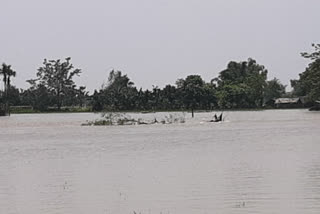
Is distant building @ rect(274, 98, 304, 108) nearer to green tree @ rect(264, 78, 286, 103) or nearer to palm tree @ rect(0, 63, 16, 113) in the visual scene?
green tree @ rect(264, 78, 286, 103)

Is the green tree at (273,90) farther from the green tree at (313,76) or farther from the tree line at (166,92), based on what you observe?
the green tree at (313,76)

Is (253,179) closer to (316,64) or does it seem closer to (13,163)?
(13,163)

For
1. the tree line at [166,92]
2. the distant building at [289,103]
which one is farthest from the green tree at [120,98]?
the distant building at [289,103]

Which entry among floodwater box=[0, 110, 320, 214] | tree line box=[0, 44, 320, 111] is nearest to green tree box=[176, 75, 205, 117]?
tree line box=[0, 44, 320, 111]

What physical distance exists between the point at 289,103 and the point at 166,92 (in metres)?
28.1

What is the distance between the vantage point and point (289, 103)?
134 meters

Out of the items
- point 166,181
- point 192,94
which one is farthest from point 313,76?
point 166,181

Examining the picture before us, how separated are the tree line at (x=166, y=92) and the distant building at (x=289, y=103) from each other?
1.95 meters

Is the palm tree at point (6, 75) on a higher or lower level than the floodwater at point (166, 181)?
higher

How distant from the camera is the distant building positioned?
436 ft

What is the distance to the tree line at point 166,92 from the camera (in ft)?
375

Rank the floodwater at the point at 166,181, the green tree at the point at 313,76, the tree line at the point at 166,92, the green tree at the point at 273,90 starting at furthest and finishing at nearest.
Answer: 1. the green tree at the point at 273,90
2. the tree line at the point at 166,92
3. the green tree at the point at 313,76
4. the floodwater at the point at 166,181

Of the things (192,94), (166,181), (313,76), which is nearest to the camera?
(166,181)

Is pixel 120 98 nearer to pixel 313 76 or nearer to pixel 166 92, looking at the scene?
pixel 166 92
